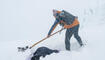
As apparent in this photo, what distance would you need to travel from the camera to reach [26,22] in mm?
19125

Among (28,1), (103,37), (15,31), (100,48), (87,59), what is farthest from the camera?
(28,1)

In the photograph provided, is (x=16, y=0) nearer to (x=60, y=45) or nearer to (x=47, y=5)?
(x=47, y=5)

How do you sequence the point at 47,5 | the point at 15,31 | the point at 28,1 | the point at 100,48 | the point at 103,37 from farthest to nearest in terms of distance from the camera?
1. the point at 28,1
2. the point at 47,5
3. the point at 15,31
4. the point at 103,37
5. the point at 100,48

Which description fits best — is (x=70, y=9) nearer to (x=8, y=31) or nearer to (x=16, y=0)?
(x=8, y=31)

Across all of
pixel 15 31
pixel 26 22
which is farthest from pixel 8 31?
pixel 26 22

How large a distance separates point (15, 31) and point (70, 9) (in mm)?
6649

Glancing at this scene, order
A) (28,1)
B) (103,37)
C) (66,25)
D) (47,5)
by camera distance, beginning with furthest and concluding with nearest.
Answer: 1. (28,1)
2. (47,5)
3. (103,37)
4. (66,25)

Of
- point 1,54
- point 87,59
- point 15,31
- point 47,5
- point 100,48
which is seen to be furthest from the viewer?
point 47,5

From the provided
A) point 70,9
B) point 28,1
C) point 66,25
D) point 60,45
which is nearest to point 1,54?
point 60,45

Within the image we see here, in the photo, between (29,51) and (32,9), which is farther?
(32,9)

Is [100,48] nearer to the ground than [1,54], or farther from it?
farther from it

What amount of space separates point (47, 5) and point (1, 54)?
585 inches

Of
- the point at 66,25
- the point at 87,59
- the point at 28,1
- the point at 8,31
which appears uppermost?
the point at 28,1

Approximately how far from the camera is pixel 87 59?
465 centimetres
